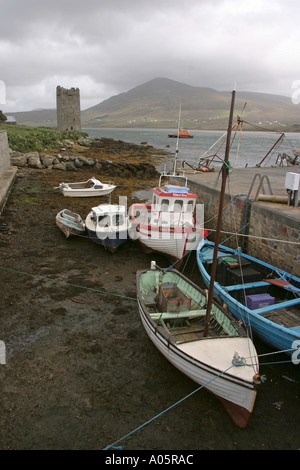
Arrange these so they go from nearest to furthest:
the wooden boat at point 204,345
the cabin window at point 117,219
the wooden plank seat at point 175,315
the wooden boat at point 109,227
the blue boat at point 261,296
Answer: the wooden boat at point 204,345, the blue boat at point 261,296, the wooden plank seat at point 175,315, the wooden boat at point 109,227, the cabin window at point 117,219

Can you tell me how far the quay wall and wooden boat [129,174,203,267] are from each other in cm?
127

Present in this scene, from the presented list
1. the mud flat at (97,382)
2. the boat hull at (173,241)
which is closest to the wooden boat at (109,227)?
the boat hull at (173,241)

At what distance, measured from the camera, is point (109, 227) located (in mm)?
13148

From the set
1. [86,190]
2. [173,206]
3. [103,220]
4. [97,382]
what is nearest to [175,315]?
[97,382]

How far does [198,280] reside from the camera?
37.7 feet

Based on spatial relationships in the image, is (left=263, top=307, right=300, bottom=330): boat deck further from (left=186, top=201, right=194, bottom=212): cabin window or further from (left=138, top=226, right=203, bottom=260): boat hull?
(left=186, top=201, right=194, bottom=212): cabin window

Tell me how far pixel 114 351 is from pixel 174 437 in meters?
2.54

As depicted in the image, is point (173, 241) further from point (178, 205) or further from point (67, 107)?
point (67, 107)

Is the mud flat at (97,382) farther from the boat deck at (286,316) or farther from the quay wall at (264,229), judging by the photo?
the quay wall at (264,229)

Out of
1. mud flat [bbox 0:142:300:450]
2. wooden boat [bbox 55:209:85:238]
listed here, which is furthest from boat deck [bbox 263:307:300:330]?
wooden boat [bbox 55:209:85:238]

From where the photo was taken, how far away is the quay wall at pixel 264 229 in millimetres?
9672

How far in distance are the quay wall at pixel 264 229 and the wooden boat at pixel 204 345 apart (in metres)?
3.12

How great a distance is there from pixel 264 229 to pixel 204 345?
250 inches
